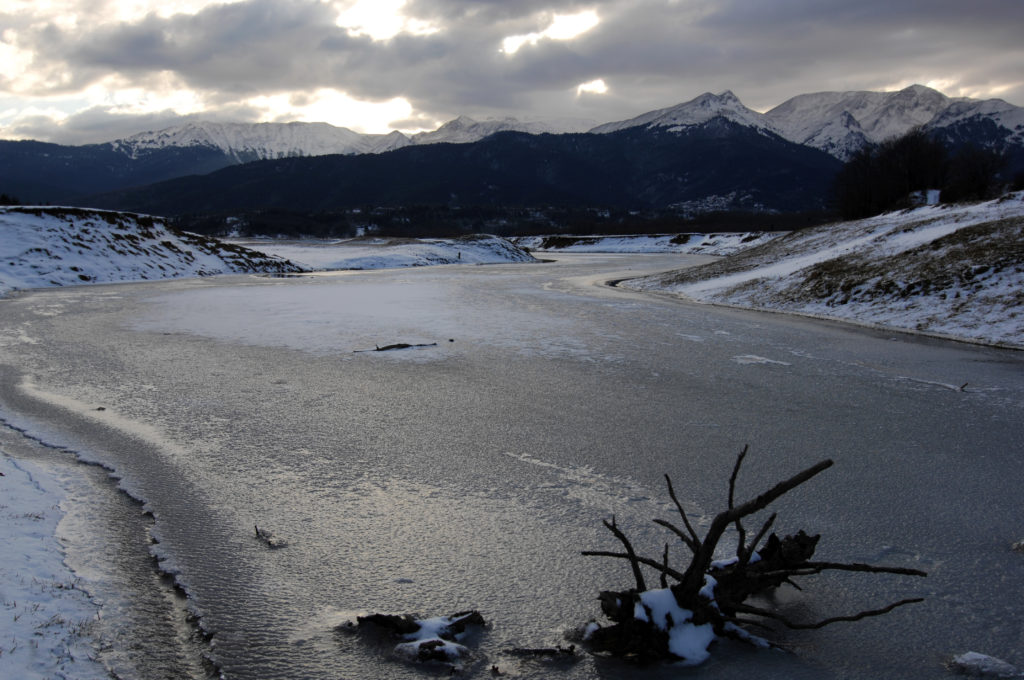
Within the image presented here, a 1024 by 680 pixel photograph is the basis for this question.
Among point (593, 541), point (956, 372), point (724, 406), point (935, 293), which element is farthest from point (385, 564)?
point (935, 293)

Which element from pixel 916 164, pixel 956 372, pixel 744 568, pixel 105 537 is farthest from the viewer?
pixel 916 164

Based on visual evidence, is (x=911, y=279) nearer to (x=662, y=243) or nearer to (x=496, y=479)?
(x=496, y=479)

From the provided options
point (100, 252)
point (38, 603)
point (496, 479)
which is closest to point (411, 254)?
point (100, 252)

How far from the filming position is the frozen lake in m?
3.46

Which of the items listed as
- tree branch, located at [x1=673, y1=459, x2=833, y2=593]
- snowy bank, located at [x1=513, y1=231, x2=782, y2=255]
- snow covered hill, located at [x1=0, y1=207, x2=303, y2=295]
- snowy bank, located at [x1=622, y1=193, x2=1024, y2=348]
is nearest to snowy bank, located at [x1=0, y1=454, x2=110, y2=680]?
tree branch, located at [x1=673, y1=459, x2=833, y2=593]

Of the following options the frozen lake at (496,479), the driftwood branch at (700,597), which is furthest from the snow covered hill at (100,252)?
the driftwood branch at (700,597)

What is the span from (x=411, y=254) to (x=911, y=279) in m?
37.8

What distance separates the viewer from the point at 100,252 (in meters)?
32.1

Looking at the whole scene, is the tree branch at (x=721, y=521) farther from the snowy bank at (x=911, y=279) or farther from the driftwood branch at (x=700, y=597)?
the snowy bank at (x=911, y=279)

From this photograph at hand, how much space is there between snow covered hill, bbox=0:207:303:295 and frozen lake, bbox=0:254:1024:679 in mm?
18336

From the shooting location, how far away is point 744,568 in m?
3.43

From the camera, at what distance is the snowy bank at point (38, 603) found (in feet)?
9.76

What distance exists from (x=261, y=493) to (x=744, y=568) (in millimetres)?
3717

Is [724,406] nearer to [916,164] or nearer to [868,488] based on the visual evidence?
[868,488]
